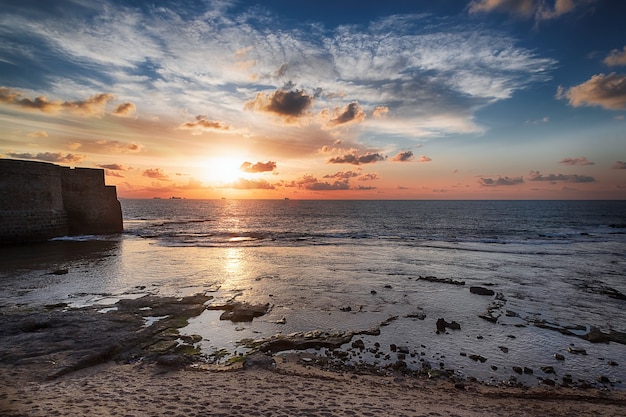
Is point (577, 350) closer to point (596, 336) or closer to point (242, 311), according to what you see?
point (596, 336)

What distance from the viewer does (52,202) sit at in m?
31.2

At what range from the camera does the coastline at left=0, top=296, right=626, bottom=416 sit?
20.2ft

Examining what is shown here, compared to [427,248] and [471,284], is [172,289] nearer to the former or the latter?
[471,284]

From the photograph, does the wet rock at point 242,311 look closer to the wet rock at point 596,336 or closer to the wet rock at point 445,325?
the wet rock at point 445,325

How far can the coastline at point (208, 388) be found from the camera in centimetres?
617

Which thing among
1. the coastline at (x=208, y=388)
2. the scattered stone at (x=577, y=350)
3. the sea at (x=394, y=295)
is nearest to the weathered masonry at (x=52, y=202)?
the sea at (x=394, y=295)

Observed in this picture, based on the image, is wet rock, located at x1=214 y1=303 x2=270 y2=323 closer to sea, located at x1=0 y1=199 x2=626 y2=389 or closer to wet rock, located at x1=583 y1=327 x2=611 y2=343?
sea, located at x1=0 y1=199 x2=626 y2=389

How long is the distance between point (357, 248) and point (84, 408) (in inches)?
1056

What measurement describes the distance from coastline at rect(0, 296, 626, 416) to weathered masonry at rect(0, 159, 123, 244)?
2396 cm

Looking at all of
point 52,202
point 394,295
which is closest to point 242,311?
point 394,295

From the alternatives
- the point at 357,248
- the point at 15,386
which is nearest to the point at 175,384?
the point at 15,386

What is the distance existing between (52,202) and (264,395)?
33771 mm

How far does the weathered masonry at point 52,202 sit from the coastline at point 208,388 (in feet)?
78.6

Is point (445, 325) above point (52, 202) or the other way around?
the other way around
